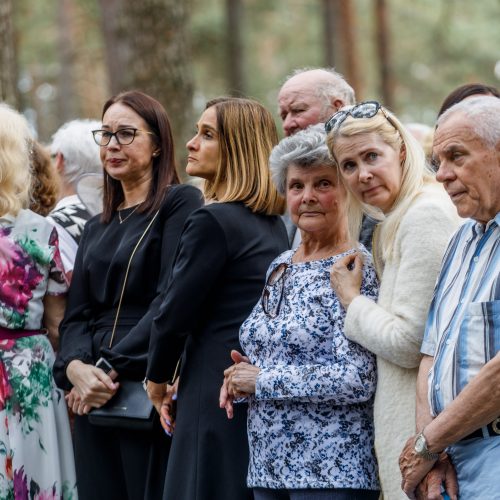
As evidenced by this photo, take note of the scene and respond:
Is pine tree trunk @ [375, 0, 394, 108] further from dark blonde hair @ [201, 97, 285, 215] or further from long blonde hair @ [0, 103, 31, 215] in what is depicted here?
dark blonde hair @ [201, 97, 285, 215]

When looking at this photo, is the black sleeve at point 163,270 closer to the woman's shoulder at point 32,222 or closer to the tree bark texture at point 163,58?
the woman's shoulder at point 32,222

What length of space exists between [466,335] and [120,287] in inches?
88.8

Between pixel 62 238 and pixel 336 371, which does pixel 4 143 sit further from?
pixel 336 371

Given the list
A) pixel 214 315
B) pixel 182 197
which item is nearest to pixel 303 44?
pixel 182 197

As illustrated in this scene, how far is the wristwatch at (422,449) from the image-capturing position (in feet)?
11.5

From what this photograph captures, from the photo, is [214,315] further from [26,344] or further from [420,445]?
[420,445]

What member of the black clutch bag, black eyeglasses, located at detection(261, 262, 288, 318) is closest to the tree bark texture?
the black clutch bag

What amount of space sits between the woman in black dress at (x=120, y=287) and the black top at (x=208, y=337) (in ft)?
1.17

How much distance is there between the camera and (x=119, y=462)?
5297mm

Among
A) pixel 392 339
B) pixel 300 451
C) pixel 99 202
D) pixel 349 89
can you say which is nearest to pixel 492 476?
pixel 392 339

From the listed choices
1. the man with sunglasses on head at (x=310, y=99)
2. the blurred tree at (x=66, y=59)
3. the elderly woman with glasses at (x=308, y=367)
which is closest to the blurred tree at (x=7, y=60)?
the man with sunglasses on head at (x=310, y=99)

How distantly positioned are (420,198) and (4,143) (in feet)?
8.05

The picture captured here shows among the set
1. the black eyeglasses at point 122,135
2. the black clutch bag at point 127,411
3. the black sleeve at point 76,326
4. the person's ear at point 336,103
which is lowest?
the black clutch bag at point 127,411

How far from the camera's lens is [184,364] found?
4766mm
